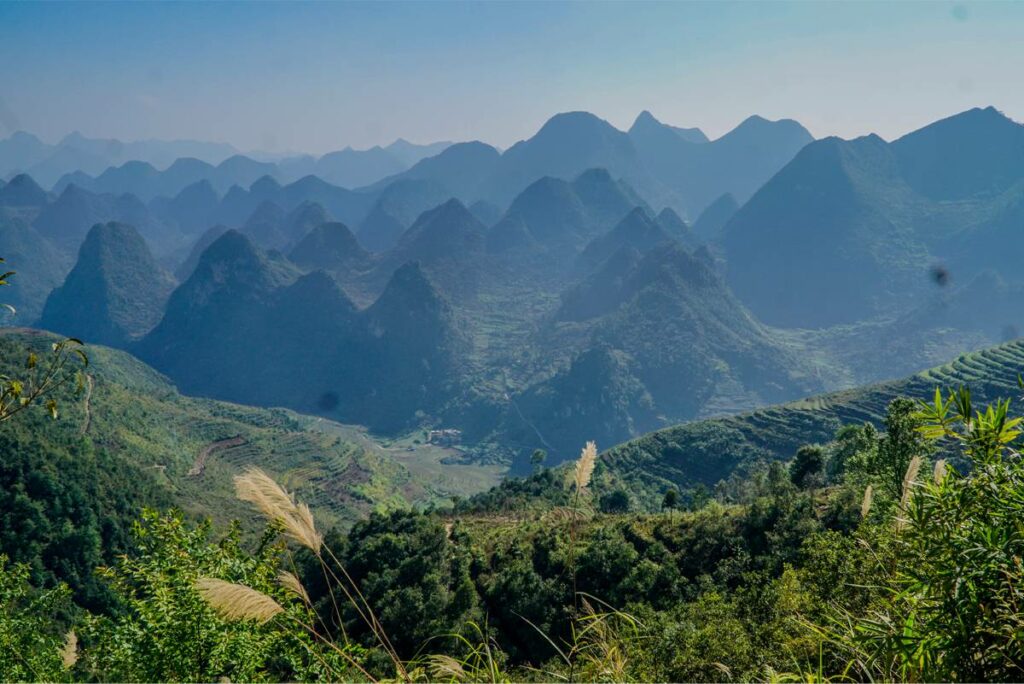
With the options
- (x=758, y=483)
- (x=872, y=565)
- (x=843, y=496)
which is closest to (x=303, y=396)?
(x=758, y=483)

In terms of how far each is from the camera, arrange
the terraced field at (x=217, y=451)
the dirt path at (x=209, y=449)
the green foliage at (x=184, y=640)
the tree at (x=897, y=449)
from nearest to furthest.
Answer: the green foliage at (x=184, y=640) → the tree at (x=897, y=449) → the terraced field at (x=217, y=451) → the dirt path at (x=209, y=449)

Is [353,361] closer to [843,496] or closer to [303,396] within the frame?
[303,396]

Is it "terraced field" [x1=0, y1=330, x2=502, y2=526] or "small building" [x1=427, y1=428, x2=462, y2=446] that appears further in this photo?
"small building" [x1=427, y1=428, x2=462, y2=446]

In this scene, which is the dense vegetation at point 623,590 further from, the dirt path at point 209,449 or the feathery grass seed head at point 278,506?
the dirt path at point 209,449

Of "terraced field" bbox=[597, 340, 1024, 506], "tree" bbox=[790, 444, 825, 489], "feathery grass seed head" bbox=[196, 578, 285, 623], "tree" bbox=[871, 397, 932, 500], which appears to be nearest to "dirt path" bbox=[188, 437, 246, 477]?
"terraced field" bbox=[597, 340, 1024, 506]

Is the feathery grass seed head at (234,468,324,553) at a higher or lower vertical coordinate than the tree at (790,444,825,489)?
higher

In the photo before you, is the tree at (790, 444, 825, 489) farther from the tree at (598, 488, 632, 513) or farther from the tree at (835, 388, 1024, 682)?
the tree at (835, 388, 1024, 682)

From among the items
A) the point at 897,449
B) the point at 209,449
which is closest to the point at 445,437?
the point at 209,449

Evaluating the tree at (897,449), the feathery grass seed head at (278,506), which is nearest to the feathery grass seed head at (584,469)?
the feathery grass seed head at (278,506)
